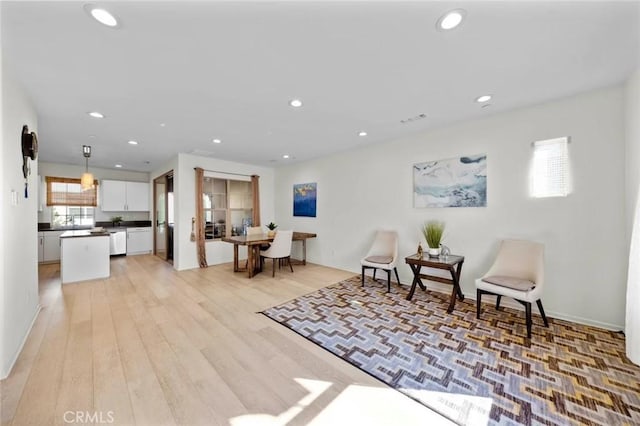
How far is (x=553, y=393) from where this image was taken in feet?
5.44

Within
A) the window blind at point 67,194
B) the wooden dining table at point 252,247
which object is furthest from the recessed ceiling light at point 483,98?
the window blind at point 67,194

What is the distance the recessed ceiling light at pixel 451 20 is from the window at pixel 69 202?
8.46 metres

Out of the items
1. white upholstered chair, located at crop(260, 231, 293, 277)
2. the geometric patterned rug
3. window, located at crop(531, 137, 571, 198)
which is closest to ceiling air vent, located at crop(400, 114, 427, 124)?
window, located at crop(531, 137, 571, 198)

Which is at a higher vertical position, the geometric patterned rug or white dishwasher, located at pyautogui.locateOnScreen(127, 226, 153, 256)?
white dishwasher, located at pyautogui.locateOnScreen(127, 226, 153, 256)

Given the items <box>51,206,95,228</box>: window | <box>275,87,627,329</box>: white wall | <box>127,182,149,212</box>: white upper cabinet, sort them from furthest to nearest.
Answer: <box>127,182,149,212</box>: white upper cabinet, <box>51,206,95,228</box>: window, <box>275,87,627,329</box>: white wall

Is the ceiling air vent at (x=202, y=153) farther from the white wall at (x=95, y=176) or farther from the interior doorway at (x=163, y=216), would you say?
the white wall at (x=95, y=176)

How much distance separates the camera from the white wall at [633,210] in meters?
1.96

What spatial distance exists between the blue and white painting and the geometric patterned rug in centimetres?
146

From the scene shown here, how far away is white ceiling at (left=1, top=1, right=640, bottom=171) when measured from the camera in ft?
4.91

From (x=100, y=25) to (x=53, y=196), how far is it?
23.2 ft

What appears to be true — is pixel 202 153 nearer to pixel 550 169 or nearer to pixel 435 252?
pixel 435 252

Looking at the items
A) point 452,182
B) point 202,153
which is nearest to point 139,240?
point 202,153

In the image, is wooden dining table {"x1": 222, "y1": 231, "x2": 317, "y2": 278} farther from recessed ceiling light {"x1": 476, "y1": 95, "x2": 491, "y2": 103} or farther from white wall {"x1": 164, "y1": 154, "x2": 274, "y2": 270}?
recessed ceiling light {"x1": 476, "y1": 95, "x2": 491, "y2": 103}

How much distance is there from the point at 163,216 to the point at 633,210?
871cm
